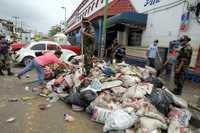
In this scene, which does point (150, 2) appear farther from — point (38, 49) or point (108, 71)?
point (108, 71)

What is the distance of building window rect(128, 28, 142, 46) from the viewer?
15.8 metres

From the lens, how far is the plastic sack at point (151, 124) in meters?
4.47

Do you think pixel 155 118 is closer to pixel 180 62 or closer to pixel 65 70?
pixel 180 62

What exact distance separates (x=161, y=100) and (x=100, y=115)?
143cm

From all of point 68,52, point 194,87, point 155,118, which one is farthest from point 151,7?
point 155,118

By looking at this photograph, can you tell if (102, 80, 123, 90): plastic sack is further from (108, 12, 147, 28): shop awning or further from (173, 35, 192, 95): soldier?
(108, 12, 147, 28): shop awning

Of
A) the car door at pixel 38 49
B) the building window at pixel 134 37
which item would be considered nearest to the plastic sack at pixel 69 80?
the car door at pixel 38 49

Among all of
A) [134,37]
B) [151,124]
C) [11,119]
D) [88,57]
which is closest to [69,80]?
[88,57]

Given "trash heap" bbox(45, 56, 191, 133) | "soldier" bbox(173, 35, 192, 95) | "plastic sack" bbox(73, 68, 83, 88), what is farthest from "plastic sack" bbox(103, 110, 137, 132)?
"soldier" bbox(173, 35, 192, 95)

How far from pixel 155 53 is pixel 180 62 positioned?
142 inches

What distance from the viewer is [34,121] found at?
199 inches

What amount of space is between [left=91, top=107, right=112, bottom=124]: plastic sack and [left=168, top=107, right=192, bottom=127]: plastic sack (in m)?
1.33

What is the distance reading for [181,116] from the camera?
197 inches

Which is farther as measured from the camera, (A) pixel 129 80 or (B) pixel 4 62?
(B) pixel 4 62
